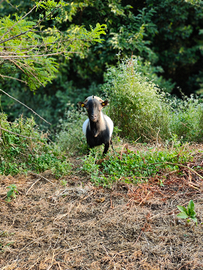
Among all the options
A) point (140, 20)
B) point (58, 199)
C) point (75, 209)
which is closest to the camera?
point (75, 209)

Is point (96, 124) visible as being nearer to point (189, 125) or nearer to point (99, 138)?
point (99, 138)

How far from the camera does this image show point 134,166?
364 centimetres

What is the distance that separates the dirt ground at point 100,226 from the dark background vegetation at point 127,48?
5.07 metres

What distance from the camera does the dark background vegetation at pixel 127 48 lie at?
315 inches

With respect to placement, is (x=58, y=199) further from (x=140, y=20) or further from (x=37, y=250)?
(x=140, y=20)

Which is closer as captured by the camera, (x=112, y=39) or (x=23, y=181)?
(x=23, y=181)

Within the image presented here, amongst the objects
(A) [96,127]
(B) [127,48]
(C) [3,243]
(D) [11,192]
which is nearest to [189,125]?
→ (A) [96,127]

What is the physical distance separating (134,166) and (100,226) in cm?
111

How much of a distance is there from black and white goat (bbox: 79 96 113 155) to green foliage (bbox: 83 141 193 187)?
310 mm

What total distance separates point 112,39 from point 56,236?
6.35 metres

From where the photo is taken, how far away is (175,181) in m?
3.47

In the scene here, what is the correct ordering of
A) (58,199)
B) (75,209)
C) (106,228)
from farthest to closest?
(58,199) → (75,209) → (106,228)

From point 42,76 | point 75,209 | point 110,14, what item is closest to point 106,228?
point 75,209

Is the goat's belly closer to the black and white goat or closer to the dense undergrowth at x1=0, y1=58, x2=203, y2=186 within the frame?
the black and white goat
